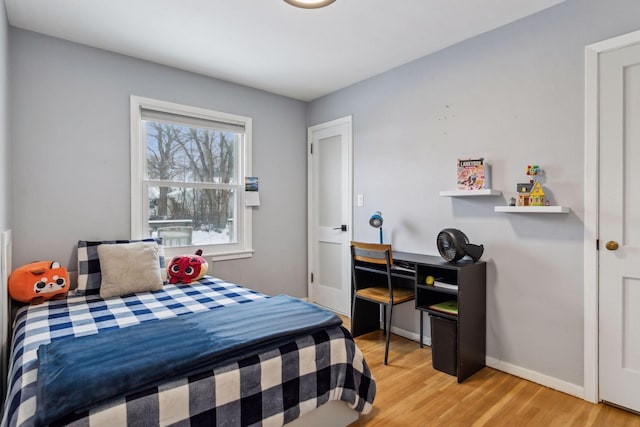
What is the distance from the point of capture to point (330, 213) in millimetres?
3920

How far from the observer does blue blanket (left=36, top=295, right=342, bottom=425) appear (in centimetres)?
115

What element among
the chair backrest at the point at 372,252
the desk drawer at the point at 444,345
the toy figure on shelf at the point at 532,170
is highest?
the toy figure on shelf at the point at 532,170

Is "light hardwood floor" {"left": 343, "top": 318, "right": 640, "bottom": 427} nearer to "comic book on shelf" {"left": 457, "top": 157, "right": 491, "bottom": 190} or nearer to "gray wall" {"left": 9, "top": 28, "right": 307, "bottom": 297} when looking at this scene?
"comic book on shelf" {"left": 457, "top": 157, "right": 491, "bottom": 190}

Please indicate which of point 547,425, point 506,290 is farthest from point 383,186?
point 547,425

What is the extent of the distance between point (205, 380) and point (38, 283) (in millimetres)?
1621

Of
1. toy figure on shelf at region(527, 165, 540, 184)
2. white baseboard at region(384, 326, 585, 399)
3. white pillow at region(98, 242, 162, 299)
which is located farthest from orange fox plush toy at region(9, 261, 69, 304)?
toy figure on shelf at region(527, 165, 540, 184)

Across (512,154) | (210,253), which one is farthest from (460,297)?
(210,253)

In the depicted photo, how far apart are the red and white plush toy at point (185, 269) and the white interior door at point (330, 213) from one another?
4.81 feet

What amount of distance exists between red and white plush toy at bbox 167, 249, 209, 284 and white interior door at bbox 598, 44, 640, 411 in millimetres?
2769

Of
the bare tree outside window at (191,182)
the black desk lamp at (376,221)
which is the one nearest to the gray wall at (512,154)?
the black desk lamp at (376,221)

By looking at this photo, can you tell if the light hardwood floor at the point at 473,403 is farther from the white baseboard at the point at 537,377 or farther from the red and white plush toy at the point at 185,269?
the red and white plush toy at the point at 185,269

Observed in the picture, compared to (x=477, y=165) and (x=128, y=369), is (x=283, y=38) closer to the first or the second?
(x=477, y=165)

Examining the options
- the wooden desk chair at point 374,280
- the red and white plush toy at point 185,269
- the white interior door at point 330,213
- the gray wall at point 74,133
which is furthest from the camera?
the white interior door at point 330,213

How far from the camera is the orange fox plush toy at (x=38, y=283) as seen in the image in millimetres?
2205
